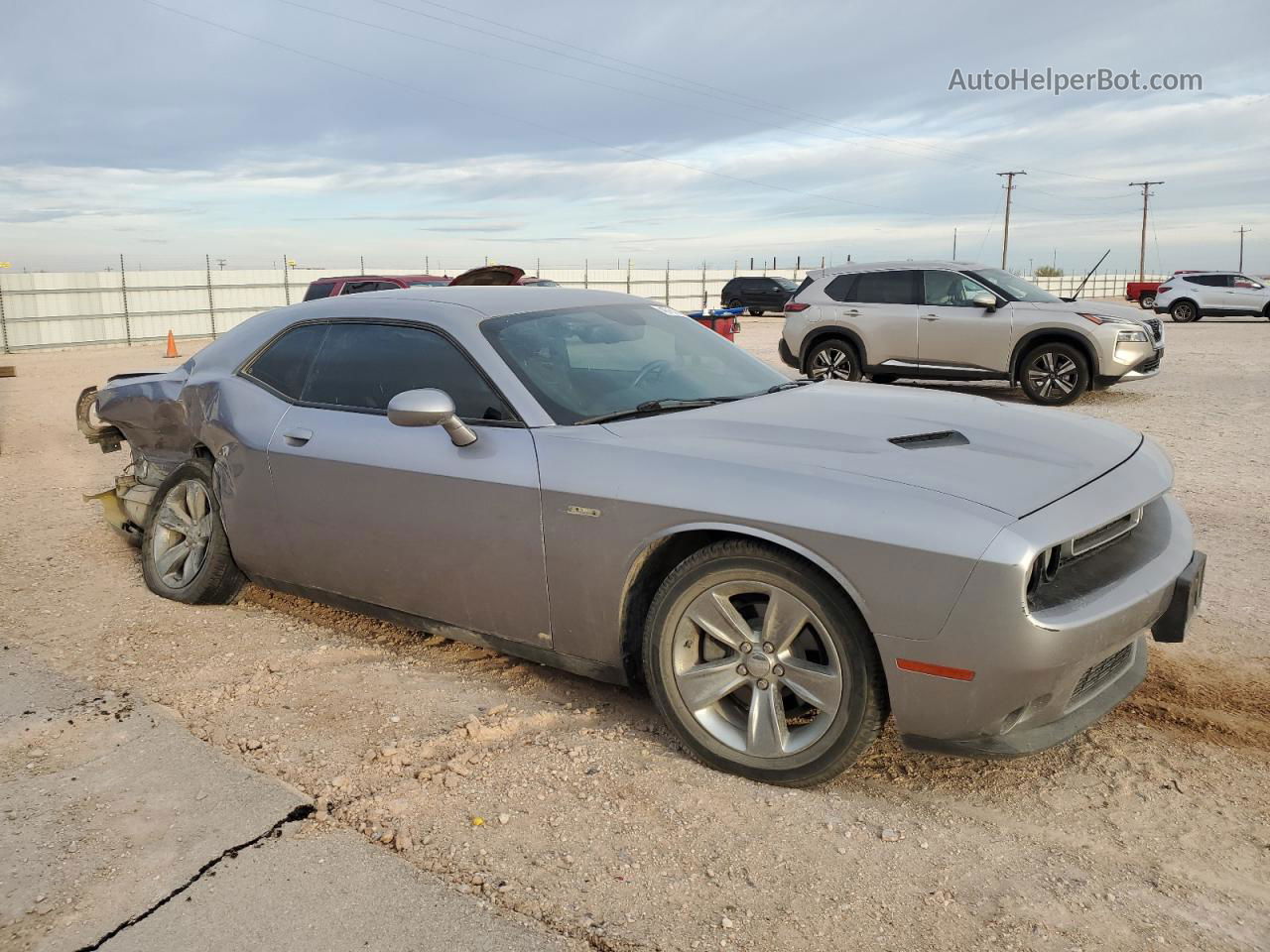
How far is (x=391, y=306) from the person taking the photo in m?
4.25

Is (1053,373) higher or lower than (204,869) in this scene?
higher

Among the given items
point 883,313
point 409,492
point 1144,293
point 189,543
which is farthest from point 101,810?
point 1144,293

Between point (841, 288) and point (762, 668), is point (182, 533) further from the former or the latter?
point (841, 288)

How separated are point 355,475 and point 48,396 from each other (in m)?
13.6

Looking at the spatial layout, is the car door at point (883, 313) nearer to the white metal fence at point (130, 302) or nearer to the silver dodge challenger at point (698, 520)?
Result: the silver dodge challenger at point (698, 520)

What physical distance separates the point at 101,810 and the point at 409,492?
1448 mm

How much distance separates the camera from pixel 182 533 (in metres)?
5.02

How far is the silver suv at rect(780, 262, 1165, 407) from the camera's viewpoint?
480 inches

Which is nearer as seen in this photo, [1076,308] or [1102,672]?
[1102,672]

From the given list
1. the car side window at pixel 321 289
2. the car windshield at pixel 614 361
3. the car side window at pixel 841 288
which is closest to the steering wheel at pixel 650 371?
the car windshield at pixel 614 361

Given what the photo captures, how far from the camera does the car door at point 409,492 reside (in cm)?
356

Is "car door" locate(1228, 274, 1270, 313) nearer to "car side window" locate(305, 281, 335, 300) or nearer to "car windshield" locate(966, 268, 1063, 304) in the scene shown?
"car windshield" locate(966, 268, 1063, 304)

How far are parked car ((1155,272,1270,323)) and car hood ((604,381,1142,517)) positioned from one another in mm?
32076

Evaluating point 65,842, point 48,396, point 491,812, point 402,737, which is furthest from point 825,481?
point 48,396
